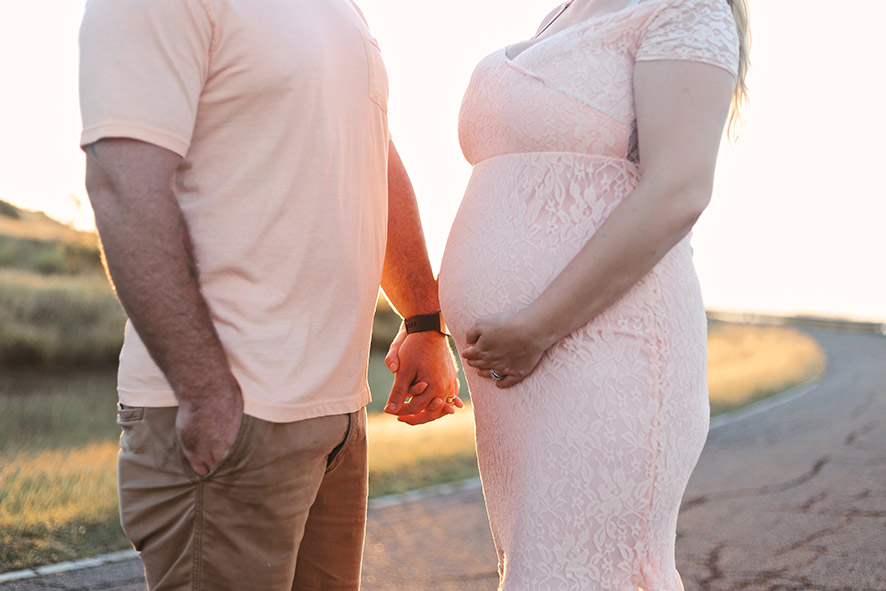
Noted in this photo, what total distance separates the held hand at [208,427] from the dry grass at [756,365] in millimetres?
9350

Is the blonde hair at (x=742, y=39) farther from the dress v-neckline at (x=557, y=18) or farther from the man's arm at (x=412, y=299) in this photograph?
the man's arm at (x=412, y=299)

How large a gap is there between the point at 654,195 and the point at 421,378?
3.09ft

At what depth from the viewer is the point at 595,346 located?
1.60 m

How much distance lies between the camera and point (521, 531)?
166 cm

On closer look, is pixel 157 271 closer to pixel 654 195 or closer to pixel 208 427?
pixel 208 427

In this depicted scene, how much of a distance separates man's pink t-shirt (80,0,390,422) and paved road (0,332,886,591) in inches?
99.9

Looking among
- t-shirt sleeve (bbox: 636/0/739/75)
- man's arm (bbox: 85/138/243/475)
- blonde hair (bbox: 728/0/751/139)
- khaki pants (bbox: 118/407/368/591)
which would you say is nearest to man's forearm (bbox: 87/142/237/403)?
man's arm (bbox: 85/138/243/475)

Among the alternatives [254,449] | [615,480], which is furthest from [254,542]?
[615,480]

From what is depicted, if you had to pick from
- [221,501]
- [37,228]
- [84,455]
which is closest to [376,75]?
[221,501]

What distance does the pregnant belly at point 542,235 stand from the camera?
1.62 metres

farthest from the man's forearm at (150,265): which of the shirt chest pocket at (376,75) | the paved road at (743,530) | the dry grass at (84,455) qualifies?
the dry grass at (84,455)

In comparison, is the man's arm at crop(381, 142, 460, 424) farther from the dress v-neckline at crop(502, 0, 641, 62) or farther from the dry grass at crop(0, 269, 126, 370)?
the dry grass at crop(0, 269, 126, 370)

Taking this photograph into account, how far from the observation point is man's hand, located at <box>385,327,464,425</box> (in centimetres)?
219

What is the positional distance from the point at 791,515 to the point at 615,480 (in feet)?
13.9
